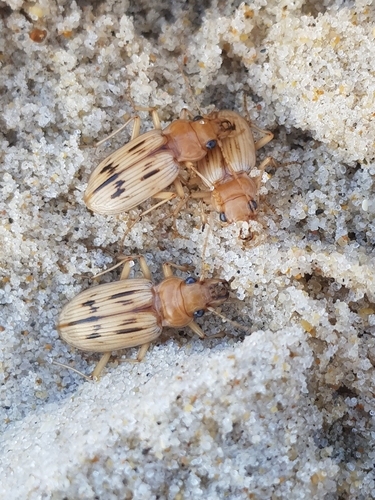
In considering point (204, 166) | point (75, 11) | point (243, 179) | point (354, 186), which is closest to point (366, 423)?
point (354, 186)

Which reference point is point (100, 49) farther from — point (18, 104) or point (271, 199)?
point (271, 199)

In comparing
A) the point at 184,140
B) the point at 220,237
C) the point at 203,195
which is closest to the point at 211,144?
the point at 184,140

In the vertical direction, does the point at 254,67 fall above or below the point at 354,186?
above

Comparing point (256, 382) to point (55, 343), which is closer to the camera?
point (256, 382)

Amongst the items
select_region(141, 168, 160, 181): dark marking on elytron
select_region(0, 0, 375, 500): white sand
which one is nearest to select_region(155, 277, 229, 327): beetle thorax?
select_region(0, 0, 375, 500): white sand

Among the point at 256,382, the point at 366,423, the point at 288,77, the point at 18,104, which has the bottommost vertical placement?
the point at 366,423

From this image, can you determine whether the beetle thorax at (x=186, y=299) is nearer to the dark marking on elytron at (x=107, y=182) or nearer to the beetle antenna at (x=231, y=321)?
the beetle antenna at (x=231, y=321)

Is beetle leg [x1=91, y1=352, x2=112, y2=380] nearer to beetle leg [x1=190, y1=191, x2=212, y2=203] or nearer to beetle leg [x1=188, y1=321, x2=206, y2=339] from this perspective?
beetle leg [x1=188, y1=321, x2=206, y2=339]

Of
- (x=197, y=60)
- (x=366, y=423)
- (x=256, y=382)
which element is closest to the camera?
(x=256, y=382)
